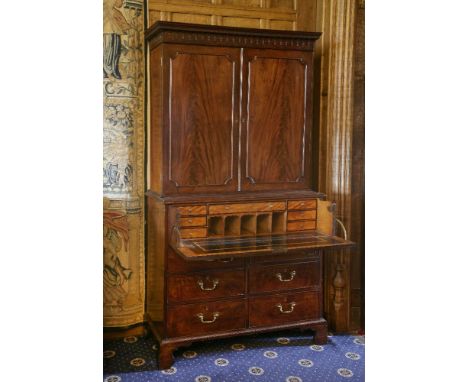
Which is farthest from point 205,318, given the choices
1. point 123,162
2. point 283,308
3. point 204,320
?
point 123,162

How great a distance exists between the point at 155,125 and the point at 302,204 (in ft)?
3.61

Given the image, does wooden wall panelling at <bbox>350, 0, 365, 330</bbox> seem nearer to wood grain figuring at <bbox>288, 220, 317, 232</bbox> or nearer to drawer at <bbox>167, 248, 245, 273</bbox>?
wood grain figuring at <bbox>288, 220, 317, 232</bbox>

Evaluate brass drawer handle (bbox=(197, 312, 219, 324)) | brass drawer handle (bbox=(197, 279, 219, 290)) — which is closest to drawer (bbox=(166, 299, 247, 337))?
brass drawer handle (bbox=(197, 312, 219, 324))

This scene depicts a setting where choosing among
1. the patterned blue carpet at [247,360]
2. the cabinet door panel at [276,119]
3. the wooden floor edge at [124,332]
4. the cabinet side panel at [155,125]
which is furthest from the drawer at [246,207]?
the wooden floor edge at [124,332]

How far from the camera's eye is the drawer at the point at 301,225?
3.53 meters

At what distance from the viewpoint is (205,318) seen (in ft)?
10.9

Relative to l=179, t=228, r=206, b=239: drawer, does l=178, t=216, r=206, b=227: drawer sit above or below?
above

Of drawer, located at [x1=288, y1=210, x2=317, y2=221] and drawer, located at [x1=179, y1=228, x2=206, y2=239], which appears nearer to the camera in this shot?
drawer, located at [x1=179, y1=228, x2=206, y2=239]

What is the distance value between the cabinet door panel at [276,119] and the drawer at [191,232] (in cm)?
44

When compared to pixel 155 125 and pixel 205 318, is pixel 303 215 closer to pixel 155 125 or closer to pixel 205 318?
pixel 205 318

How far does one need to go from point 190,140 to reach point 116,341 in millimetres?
1488

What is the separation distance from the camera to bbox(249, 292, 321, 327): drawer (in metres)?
3.45
